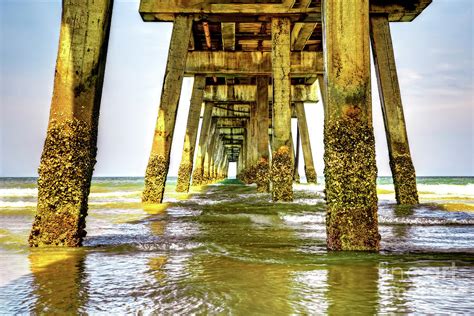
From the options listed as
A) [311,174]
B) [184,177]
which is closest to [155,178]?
[184,177]

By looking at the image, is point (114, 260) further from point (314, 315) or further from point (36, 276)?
point (314, 315)

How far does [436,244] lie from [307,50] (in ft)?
37.4

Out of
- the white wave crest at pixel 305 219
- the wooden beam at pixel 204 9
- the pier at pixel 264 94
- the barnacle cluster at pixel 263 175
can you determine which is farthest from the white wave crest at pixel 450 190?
the white wave crest at pixel 305 219

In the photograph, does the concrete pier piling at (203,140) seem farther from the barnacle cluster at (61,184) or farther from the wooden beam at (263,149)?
the barnacle cluster at (61,184)

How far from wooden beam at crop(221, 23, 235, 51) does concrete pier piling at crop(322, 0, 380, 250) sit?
831 centimetres

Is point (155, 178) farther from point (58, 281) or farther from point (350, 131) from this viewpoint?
point (58, 281)

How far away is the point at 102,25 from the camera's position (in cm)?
379

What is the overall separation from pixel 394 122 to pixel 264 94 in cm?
710

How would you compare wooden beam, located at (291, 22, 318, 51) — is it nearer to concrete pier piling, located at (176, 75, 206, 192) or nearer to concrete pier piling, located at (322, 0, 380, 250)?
concrete pier piling, located at (176, 75, 206, 192)

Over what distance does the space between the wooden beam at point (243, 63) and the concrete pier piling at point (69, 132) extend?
10041mm

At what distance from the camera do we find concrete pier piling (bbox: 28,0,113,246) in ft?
12.0

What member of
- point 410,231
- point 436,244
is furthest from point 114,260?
point 410,231

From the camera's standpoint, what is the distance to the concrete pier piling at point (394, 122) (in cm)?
798

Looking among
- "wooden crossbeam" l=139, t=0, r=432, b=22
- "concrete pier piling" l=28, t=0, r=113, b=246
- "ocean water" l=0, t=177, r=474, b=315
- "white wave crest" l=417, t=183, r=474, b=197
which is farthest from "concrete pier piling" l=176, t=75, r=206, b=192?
"concrete pier piling" l=28, t=0, r=113, b=246
